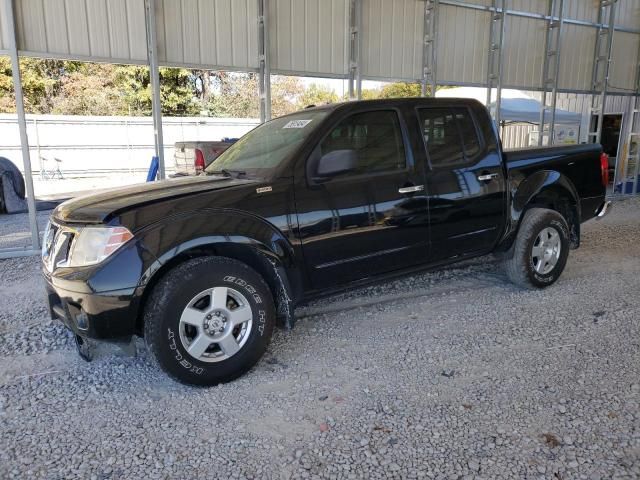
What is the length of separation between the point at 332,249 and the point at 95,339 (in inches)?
64.4

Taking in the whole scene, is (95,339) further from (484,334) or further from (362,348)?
(484,334)

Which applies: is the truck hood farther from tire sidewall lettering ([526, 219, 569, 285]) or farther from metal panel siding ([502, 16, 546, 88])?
metal panel siding ([502, 16, 546, 88])

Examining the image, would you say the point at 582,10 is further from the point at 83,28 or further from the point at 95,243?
the point at 95,243

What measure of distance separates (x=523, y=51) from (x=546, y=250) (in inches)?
286

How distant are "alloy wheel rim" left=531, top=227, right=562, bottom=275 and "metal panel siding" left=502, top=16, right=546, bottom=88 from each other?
6567 millimetres

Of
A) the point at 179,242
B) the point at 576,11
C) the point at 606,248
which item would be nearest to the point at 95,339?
the point at 179,242

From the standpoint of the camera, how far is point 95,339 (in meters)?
3.01

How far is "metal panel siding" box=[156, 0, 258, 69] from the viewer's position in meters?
7.39

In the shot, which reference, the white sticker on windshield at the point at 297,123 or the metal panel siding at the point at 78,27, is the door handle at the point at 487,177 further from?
the metal panel siding at the point at 78,27

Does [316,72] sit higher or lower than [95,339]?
higher

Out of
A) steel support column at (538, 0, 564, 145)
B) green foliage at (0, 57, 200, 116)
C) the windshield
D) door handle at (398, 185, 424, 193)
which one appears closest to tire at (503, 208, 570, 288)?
door handle at (398, 185, 424, 193)

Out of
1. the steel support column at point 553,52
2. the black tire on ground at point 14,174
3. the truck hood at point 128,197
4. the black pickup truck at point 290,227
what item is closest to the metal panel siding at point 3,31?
the black pickup truck at point 290,227

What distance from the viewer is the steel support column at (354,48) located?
28.8 feet

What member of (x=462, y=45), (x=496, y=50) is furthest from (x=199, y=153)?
(x=496, y=50)
